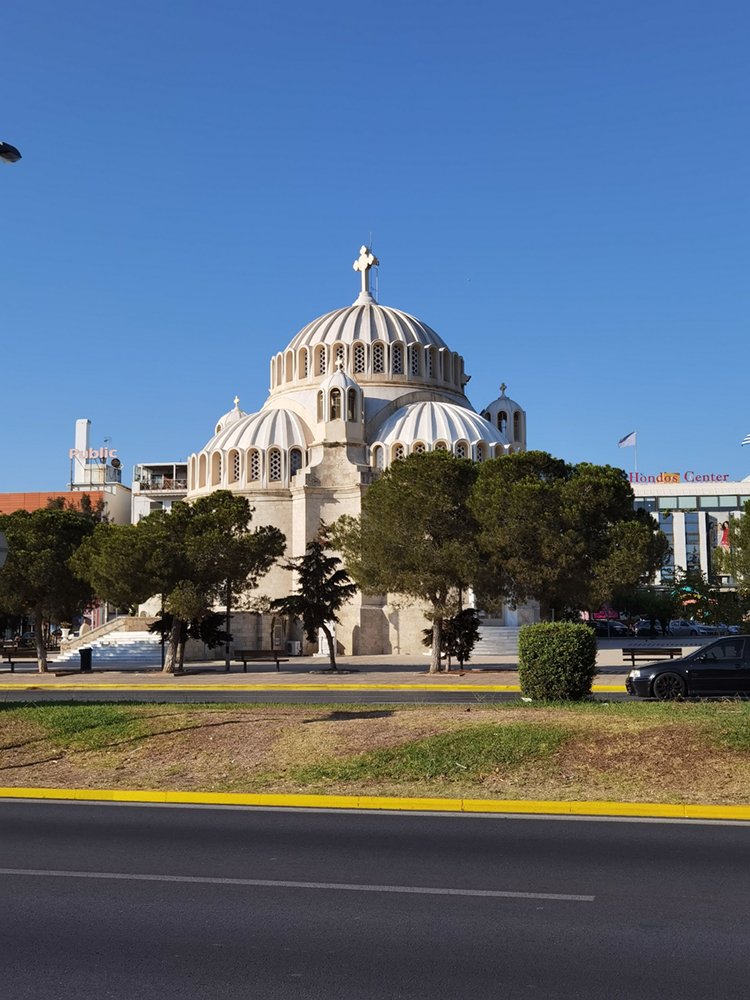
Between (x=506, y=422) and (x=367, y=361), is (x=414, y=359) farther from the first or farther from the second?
(x=506, y=422)

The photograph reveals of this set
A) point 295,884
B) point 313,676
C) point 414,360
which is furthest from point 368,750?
point 414,360

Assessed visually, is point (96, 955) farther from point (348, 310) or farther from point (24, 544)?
point (348, 310)

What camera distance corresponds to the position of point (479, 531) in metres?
35.0

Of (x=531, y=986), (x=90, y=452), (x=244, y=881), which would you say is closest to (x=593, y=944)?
(x=531, y=986)

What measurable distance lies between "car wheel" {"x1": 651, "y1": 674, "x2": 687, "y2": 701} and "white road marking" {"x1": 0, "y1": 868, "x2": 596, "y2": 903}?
1287 centimetres

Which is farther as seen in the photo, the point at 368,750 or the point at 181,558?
the point at 181,558

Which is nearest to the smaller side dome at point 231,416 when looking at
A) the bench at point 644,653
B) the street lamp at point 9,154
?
the bench at point 644,653

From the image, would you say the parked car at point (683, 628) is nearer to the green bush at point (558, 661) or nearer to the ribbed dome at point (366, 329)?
the ribbed dome at point (366, 329)

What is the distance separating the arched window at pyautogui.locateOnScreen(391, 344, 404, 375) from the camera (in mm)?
63250

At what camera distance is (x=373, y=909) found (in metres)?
6.51

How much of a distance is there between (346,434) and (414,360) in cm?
1027

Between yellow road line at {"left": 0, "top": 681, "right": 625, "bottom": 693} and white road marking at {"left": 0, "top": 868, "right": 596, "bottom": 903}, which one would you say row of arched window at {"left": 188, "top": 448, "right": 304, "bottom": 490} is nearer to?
yellow road line at {"left": 0, "top": 681, "right": 625, "bottom": 693}

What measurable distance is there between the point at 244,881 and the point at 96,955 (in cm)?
172

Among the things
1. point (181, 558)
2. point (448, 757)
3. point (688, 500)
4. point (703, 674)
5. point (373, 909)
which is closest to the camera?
point (373, 909)
